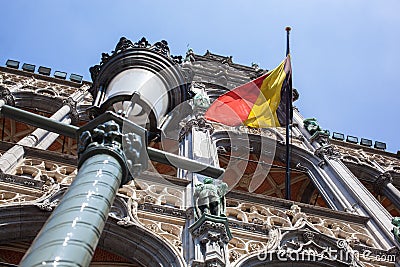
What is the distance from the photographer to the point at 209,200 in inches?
374

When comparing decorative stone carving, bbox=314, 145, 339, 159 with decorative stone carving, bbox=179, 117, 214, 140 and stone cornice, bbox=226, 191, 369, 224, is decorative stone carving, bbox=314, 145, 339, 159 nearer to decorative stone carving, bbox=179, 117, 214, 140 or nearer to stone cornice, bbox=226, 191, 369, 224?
decorative stone carving, bbox=179, 117, 214, 140

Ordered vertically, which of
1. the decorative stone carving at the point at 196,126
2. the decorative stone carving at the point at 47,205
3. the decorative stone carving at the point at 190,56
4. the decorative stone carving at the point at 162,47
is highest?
the decorative stone carving at the point at 190,56

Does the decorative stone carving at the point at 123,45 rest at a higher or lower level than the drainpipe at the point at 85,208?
higher

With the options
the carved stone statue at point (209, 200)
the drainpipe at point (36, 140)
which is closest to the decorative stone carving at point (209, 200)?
the carved stone statue at point (209, 200)

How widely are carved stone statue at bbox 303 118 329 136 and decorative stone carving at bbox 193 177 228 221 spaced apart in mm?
8997

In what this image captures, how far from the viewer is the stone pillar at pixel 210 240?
8305mm

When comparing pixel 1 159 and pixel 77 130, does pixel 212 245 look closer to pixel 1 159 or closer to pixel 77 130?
pixel 77 130

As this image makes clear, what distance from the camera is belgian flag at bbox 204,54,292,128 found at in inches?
635

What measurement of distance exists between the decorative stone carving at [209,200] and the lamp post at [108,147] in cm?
148

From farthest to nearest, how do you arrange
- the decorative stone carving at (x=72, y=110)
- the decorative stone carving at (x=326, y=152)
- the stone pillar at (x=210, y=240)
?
the decorative stone carving at (x=72, y=110)
the decorative stone carving at (x=326, y=152)
the stone pillar at (x=210, y=240)

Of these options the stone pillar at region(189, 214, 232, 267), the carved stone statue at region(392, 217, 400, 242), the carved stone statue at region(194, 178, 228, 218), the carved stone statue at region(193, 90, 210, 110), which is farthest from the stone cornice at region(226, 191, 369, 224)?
the carved stone statue at region(193, 90, 210, 110)

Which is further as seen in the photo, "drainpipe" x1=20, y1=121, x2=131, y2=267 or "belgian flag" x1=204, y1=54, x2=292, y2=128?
"belgian flag" x1=204, y1=54, x2=292, y2=128

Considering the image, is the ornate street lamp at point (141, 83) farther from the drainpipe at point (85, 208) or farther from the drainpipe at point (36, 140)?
the drainpipe at point (36, 140)

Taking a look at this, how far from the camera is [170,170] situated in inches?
680
